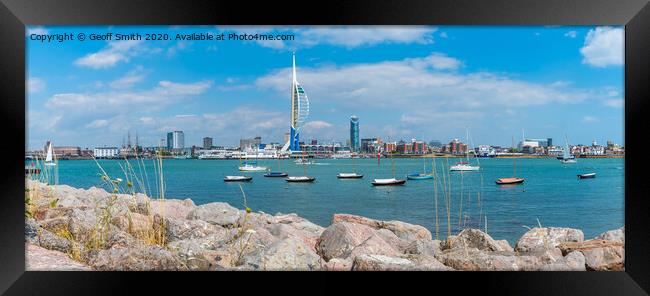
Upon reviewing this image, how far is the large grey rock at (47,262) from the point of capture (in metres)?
2.90

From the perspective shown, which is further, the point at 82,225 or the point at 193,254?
the point at 82,225

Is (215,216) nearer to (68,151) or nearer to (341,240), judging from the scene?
(341,240)

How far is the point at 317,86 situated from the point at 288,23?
20.6ft

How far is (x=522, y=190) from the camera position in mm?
15727

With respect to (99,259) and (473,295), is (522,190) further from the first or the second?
(99,259)

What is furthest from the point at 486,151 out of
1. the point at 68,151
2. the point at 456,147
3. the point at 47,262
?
the point at 47,262

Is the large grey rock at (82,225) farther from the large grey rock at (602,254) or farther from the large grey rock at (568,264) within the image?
the large grey rock at (602,254)

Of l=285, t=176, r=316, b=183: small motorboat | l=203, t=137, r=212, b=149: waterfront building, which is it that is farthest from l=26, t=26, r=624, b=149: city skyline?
l=285, t=176, r=316, b=183: small motorboat

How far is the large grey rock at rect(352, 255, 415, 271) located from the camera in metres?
2.88

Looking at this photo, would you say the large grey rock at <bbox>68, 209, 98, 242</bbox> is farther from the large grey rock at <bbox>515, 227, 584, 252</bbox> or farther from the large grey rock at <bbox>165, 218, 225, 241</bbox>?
the large grey rock at <bbox>515, 227, 584, 252</bbox>

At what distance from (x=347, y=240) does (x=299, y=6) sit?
61.9 inches

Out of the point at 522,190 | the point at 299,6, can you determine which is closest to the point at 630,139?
the point at 299,6

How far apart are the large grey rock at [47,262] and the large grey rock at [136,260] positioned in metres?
0.10

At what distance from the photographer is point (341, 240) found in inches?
133
